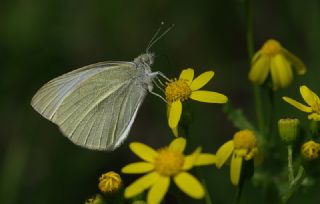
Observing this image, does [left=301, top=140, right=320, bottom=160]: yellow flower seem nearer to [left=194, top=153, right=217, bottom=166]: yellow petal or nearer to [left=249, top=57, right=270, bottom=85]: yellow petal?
[left=249, top=57, right=270, bottom=85]: yellow petal

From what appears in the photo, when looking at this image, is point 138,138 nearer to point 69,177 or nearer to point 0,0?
point 69,177

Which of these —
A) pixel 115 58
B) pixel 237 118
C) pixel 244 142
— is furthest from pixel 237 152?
pixel 115 58

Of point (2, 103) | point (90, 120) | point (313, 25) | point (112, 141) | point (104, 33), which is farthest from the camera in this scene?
point (104, 33)

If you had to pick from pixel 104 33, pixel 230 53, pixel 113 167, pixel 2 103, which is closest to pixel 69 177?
pixel 113 167

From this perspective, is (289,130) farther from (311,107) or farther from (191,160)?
(191,160)

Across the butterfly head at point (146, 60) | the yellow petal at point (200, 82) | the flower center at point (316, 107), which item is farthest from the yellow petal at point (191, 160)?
the butterfly head at point (146, 60)

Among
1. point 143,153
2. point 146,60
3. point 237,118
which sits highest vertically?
point 146,60
